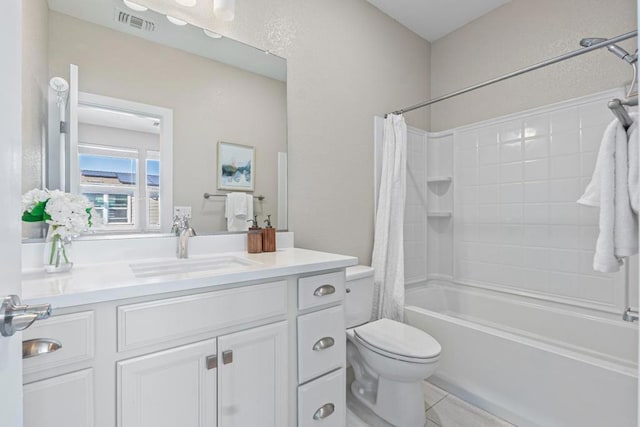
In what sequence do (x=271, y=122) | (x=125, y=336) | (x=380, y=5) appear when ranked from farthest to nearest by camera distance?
(x=380, y=5), (x=271, y=122), (x=125, y=336)

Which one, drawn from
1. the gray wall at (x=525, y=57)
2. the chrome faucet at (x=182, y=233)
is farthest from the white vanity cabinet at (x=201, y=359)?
the gray wall at (x=525, y=57)

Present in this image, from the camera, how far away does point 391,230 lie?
7.36ft

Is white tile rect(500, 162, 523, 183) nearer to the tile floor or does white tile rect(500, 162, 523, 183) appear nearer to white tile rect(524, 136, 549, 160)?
white tile rect(524, 136, 549, 160)

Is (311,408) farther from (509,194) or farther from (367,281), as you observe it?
(509,194)

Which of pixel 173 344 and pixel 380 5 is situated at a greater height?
pixel 380 5

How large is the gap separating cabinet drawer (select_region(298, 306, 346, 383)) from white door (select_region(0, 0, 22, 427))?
873 millimetres

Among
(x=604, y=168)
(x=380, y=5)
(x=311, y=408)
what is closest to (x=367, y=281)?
(x=311, y=408)

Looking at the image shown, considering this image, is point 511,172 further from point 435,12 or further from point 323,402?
point 323,402

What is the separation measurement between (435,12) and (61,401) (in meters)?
3.11

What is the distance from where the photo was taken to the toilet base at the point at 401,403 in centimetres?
159

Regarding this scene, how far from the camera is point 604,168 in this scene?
102cm

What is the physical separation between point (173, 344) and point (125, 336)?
14 centimetres

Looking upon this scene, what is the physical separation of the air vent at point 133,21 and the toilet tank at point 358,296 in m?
1.60

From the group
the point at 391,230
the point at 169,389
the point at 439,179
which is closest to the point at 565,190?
the point at 439,179
